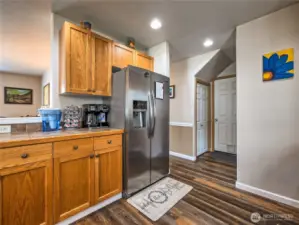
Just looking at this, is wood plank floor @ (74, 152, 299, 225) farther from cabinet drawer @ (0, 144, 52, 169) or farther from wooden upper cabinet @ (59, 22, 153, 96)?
wooden upper cabinet @ (59, 22, 153, 96)

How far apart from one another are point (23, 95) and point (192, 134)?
16.0ft

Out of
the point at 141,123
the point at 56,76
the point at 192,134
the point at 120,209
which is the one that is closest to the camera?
the point at 120,209

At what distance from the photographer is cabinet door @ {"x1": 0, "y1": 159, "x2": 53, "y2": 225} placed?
117 cm

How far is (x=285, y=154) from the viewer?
1.90 metres

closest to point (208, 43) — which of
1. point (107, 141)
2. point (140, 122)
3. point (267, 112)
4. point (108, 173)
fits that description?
point (267, 112)

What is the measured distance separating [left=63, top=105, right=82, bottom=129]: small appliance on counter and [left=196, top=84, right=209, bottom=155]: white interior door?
2.89 meters

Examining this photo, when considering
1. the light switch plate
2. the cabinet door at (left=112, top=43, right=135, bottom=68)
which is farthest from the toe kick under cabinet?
the cabinet door at (left=112, top=43, right=135, bottom=68)

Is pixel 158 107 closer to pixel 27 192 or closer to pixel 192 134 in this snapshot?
pixel 192 134

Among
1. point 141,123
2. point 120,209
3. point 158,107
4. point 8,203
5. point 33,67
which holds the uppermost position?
point 33,67

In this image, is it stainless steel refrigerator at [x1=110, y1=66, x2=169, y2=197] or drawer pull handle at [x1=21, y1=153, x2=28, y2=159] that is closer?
drawer pull handle at [x1=21, y1=153, x2=28, y2=159]

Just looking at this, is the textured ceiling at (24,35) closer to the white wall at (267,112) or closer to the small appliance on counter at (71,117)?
the small appliance on counter at (71,117)

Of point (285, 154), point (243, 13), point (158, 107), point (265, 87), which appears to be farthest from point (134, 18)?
point (285, 154)

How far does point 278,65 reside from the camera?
6.37 ft

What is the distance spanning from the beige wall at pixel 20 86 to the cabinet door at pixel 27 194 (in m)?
3.60
